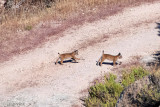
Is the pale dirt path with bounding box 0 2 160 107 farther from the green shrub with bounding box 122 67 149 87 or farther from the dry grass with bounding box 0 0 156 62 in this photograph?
the green shrub with bounding box 122 67 149 87

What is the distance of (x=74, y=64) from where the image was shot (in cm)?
1444

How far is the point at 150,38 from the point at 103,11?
4.31 meters

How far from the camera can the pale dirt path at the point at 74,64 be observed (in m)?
12.0

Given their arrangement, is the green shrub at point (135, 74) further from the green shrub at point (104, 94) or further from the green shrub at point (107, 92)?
the green shrub at point (104, 94)

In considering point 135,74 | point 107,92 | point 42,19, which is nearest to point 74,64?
point 135,74

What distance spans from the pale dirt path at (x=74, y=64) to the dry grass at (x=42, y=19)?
673 millimetres

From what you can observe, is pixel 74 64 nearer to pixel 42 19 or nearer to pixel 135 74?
pixel 135 74

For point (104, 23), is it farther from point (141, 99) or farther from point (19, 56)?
point (141, 99)

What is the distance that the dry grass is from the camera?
54.6 feet

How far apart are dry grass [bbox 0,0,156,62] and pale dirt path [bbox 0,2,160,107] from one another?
0.67 m

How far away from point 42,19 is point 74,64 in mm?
5317

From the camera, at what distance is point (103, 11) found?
19062 millimetres

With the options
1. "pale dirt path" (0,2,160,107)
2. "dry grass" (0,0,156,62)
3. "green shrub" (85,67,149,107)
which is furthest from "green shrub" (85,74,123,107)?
"dry grass" (0,0,156,62)

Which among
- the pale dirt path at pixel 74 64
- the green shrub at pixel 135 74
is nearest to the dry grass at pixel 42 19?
the pale dirt path at pixel 74 64
